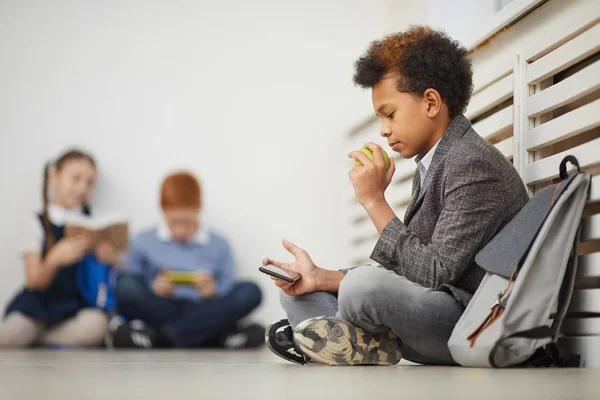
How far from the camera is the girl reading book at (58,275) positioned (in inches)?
144

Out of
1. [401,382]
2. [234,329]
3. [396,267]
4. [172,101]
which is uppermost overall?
[172,101]

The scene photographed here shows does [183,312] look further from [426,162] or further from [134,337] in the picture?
[426,162]

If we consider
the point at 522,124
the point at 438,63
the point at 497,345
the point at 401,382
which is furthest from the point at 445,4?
the point at 401,382

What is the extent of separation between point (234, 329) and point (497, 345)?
8.31 feet

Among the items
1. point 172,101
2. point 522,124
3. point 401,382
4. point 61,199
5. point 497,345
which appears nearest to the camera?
point 401,382

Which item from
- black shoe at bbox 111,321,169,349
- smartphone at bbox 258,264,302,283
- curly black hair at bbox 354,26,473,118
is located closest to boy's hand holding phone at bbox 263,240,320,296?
smartphone at bbox 258,264,302,283

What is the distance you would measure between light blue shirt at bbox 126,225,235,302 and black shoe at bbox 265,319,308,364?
6.92 ft

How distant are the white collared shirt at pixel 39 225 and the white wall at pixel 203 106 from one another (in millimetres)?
256

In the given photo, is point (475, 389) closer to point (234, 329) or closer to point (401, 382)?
point (401, 382)

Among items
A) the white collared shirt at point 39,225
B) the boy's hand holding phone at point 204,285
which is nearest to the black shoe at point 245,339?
the boy's hand holding phone at point 204,285

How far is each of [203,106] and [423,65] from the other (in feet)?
8.91

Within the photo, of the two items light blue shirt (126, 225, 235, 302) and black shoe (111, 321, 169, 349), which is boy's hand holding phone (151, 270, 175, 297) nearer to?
light blue shirt (126, 225, 235, 302)

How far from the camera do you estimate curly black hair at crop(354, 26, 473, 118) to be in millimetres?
1635

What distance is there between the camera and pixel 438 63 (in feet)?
5.38
